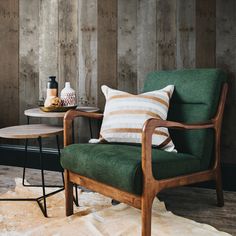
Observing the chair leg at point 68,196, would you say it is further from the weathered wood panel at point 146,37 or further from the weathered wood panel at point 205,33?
the weathered wood panel at point 205,33

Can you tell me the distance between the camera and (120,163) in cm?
187

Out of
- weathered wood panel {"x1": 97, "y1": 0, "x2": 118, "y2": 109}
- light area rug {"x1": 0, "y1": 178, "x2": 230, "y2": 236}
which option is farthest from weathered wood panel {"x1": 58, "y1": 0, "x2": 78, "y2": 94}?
light area rug {"x1": 0, "y1": 178, "x2": 230, "y2": 236}

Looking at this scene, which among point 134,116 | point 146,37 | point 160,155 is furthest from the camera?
point 146,37

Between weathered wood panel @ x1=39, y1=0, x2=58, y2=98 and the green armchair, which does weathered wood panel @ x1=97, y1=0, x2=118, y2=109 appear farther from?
the green armchair

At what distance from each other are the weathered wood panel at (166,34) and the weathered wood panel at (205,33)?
187mm

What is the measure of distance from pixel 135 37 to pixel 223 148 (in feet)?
3.71

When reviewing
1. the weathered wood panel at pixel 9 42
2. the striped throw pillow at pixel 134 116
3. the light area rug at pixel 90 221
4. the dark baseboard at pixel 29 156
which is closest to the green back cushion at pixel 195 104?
the striped throw pillow at pixel 134 116

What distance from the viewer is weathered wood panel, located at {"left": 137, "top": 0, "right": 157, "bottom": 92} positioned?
3.02 meters

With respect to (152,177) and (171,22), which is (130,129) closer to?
(152,177)

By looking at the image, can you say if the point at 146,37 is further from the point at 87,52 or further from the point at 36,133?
the point at 36,133

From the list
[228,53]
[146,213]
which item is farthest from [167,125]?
[228,53]

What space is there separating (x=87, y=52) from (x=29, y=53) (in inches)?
22.7

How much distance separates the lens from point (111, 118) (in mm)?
2311

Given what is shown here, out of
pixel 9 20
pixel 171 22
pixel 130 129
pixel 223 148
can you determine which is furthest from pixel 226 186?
pixel 9 20
